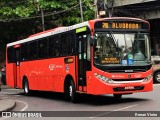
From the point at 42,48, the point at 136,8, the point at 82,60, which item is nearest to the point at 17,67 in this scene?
the point at 42,48

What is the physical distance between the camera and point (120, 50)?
50.5ft

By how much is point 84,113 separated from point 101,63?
241 cm

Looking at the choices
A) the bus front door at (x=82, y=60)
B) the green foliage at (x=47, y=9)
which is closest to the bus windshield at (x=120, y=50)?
the bus front door at (x=82, y=60)

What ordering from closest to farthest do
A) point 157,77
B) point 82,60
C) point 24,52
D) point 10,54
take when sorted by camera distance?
point 82,60
point 24,52
point 10,54
point 157,77

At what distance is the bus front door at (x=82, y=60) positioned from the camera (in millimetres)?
16062

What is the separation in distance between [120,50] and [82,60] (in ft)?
5.21

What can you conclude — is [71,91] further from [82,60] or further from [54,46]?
[54,46]

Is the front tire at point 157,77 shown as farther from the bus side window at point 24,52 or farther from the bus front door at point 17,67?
the bus side window at point 24,52

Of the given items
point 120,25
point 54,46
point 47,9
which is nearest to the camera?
point 120,25

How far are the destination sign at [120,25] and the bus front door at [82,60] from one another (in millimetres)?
888

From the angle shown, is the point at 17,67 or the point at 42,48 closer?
the point at 42,48

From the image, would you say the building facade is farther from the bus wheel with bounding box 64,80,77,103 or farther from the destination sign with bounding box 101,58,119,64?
the destination sign with bounding box 101,58,119,64

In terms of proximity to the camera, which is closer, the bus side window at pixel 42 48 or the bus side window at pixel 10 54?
the bus side window at pixel 42 48

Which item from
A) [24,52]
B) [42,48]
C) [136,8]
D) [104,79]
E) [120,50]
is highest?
[136,8]
